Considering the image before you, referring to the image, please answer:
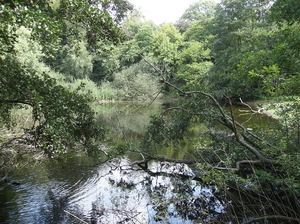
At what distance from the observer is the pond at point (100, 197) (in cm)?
397

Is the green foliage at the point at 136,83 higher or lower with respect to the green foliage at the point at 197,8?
lower

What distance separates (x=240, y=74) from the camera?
6746 millimetres

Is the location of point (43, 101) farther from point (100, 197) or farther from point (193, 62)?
point (193, 62)

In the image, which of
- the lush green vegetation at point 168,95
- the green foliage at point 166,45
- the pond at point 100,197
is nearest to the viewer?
the lush green vegetation at point 168,95

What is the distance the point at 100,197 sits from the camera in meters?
4.99

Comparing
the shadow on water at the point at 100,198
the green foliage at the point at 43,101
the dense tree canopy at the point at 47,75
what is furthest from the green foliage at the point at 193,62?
the green foliage at the point at 43,101

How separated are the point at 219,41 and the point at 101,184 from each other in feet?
53.8

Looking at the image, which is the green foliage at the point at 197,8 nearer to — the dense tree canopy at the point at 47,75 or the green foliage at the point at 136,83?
the green foliage at the point at 136,83

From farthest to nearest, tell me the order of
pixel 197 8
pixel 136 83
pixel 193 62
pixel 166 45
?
pixel 197 8 < pixel 166 45 < pixel 136 83 < pixel 193 62

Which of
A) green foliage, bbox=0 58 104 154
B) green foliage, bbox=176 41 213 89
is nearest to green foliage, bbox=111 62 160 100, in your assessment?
green foliage, bbox=176 41 213 89

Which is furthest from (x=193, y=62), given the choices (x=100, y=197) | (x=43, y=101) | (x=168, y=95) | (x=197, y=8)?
(x=197, y=8)

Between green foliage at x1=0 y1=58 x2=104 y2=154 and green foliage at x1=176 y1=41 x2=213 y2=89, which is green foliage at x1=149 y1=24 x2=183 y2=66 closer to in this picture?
green foliage at x1=176 y1=41 x2=213 y2=89

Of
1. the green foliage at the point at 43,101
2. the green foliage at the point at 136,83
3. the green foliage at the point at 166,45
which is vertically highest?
the green foliage at the point at 166,45

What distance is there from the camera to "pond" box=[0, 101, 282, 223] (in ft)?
13.0
